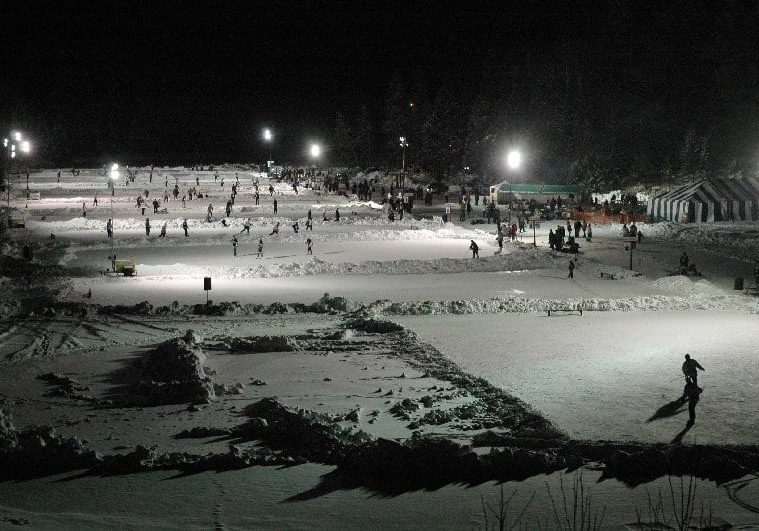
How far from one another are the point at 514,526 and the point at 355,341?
9.60m

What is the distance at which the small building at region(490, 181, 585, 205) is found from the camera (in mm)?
59125

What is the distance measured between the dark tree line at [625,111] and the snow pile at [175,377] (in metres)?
48.9

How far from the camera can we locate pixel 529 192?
5959cm

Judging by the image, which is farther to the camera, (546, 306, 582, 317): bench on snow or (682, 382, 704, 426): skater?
(546, 306, 582, 317): bench on snow

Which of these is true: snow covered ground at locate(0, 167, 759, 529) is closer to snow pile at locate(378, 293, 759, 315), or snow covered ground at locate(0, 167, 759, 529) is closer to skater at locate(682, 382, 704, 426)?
snow pile at locate(378, 293, 759, 315)

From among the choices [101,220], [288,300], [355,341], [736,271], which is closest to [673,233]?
[736,271]

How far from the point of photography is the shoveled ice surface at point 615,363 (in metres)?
12.6

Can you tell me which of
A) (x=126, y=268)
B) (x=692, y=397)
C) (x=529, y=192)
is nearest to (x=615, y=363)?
(x=692, y=397)

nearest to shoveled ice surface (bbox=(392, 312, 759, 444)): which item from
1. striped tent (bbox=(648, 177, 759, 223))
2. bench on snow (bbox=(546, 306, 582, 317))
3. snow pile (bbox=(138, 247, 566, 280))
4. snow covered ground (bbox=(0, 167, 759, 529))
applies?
snow covered ground (bbox=(0, 167, 759, 529))

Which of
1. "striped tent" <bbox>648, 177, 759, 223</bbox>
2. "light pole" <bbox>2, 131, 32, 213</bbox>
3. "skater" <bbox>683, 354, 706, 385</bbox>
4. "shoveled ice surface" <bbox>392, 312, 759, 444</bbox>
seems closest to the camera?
"shoveled ice surface" <bbox>392, 312, 759, 444</bbox>

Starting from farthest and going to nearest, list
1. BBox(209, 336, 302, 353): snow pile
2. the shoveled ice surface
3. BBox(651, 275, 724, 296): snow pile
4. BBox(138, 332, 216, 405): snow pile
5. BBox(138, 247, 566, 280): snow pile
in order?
BBox(138, 247, 566, 280): snow pile, BBox(651, 275, 724, 296): snow pile, BBox(209, 336, 302, 353): snow pile, BBox(138, 332, 216, 405): snow pile, the shoveled ice surface

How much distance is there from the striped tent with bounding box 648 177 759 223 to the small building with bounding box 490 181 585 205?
493 inches

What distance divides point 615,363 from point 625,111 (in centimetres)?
6903

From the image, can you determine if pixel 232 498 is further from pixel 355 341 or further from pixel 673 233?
pixel 673 233
